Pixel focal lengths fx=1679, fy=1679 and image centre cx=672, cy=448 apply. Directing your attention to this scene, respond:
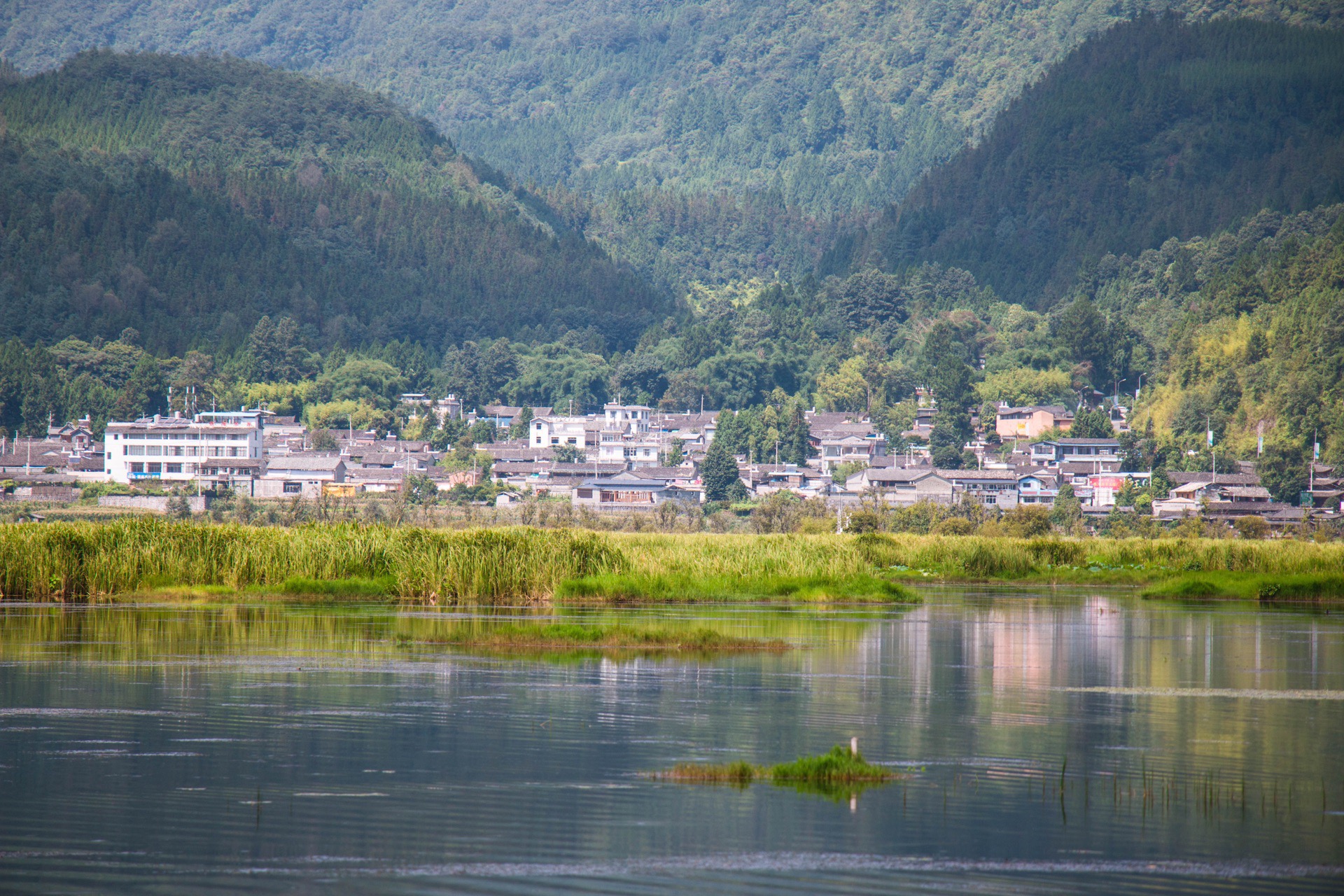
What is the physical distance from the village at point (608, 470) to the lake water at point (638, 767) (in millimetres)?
61010

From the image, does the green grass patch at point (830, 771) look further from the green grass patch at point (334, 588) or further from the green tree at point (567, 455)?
the green tree at point (567, 455)

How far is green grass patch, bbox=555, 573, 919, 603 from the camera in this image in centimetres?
3647

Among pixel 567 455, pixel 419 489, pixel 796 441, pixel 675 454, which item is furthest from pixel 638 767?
pixel 567 455

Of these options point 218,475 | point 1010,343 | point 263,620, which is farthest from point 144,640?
point 1010,343

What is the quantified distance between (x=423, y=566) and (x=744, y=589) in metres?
8.25

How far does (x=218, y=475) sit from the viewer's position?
119000 mm

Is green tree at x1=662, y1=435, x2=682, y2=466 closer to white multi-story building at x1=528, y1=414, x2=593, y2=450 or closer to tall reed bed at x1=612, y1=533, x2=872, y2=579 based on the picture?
white multi-story building at x1=528, y1=414, x2=593, y2=450

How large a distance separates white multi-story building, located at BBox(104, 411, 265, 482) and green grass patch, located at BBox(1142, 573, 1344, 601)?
8522 cm

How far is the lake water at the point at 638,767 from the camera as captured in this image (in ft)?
41.1

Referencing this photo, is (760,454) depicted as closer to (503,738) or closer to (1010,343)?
(1010,343)

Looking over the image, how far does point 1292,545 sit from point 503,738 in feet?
129

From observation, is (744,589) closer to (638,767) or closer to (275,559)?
(275,559)

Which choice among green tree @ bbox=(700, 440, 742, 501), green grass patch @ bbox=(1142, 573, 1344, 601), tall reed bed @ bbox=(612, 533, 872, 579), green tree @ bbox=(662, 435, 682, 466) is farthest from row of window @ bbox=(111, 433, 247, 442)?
green grass patch @ bbox=(1142, 573, 1344, 601)

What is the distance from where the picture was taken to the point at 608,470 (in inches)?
5098
